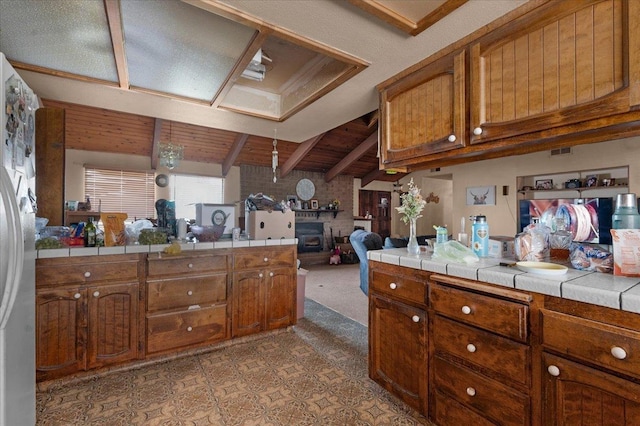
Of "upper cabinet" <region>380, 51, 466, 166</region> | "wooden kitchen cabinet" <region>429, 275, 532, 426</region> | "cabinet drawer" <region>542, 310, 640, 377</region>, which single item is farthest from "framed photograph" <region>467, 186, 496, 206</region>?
"cabinet drawer" <region>542, 310, 640, 377</region>

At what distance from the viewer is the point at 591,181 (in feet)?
15.3

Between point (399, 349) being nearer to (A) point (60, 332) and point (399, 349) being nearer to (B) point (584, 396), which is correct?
(B) point (584, 396)

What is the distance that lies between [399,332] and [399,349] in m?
0.11

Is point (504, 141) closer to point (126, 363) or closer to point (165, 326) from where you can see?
point (165, 326)

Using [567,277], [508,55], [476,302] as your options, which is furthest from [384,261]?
[508,55]

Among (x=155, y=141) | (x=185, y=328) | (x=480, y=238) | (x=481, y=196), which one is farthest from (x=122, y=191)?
(x=481, y=196)

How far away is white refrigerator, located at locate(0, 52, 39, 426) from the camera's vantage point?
1182 mm

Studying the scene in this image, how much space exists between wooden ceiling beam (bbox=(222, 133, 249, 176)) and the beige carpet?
9.86ft

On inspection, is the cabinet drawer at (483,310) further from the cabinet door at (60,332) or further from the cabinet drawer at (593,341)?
the cabinet door at (60,332)

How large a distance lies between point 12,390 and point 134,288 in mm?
989

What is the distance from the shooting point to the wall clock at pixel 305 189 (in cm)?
759

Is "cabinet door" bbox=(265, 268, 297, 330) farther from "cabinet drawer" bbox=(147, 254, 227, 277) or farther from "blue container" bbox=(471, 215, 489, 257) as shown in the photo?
"blue container" bbox=(471, 215, 489, 257)

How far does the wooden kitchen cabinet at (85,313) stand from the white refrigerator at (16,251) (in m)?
0.49

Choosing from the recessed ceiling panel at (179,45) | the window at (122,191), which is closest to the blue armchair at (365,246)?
the recessed ceiling panel at (179,45)
